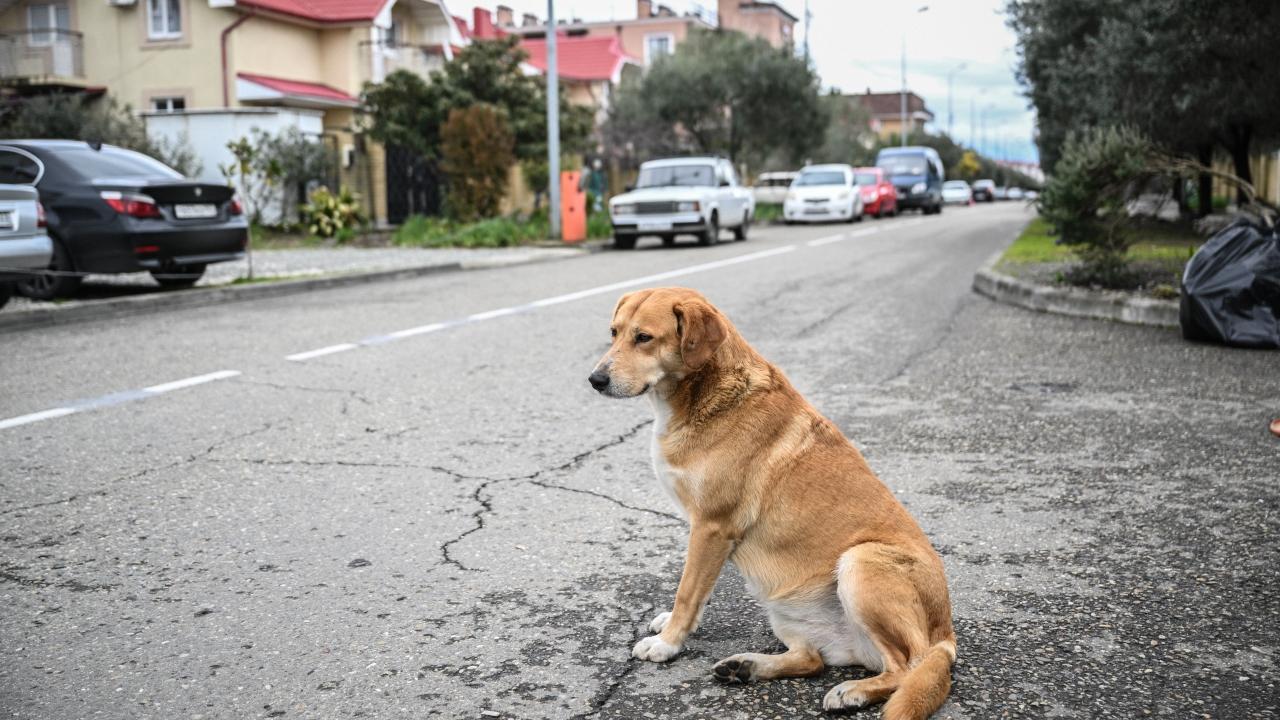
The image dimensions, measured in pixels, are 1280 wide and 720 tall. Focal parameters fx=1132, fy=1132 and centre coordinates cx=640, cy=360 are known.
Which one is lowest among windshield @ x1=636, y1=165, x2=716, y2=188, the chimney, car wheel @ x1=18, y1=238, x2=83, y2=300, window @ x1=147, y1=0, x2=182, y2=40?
car wheel @ x1=18, y1=238, x2=83, y2=300

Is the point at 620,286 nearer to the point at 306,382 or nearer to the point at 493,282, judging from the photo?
the point at 493,282

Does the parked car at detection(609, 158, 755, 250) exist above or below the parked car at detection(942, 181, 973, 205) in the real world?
below

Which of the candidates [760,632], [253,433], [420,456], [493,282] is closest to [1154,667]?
[760,632]

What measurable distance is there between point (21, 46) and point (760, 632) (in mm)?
36946

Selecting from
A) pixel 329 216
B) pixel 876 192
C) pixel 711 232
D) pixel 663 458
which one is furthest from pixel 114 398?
pixel 876 192

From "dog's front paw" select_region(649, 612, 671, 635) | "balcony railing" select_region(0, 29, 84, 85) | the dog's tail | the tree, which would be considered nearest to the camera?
the dog's tail

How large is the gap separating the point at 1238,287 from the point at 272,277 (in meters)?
11.5

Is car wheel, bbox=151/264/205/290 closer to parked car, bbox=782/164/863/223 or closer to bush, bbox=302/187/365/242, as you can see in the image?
bush, bbox=302/187/365/242

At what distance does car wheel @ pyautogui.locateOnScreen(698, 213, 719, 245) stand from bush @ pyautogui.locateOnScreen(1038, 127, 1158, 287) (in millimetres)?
12023

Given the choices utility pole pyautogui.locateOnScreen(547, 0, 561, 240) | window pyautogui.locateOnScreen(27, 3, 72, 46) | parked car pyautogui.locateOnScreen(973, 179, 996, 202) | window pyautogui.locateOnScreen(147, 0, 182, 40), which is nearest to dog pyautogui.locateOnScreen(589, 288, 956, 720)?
utility pole pyautogui.locateOnScreen(547, 0, 561, 240)

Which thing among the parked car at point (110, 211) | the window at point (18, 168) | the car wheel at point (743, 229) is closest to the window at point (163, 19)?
the car wheel at point (743, 229)

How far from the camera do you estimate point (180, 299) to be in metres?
12.7

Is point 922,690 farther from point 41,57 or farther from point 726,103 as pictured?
point 726,103

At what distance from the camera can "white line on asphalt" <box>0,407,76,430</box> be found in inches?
255
